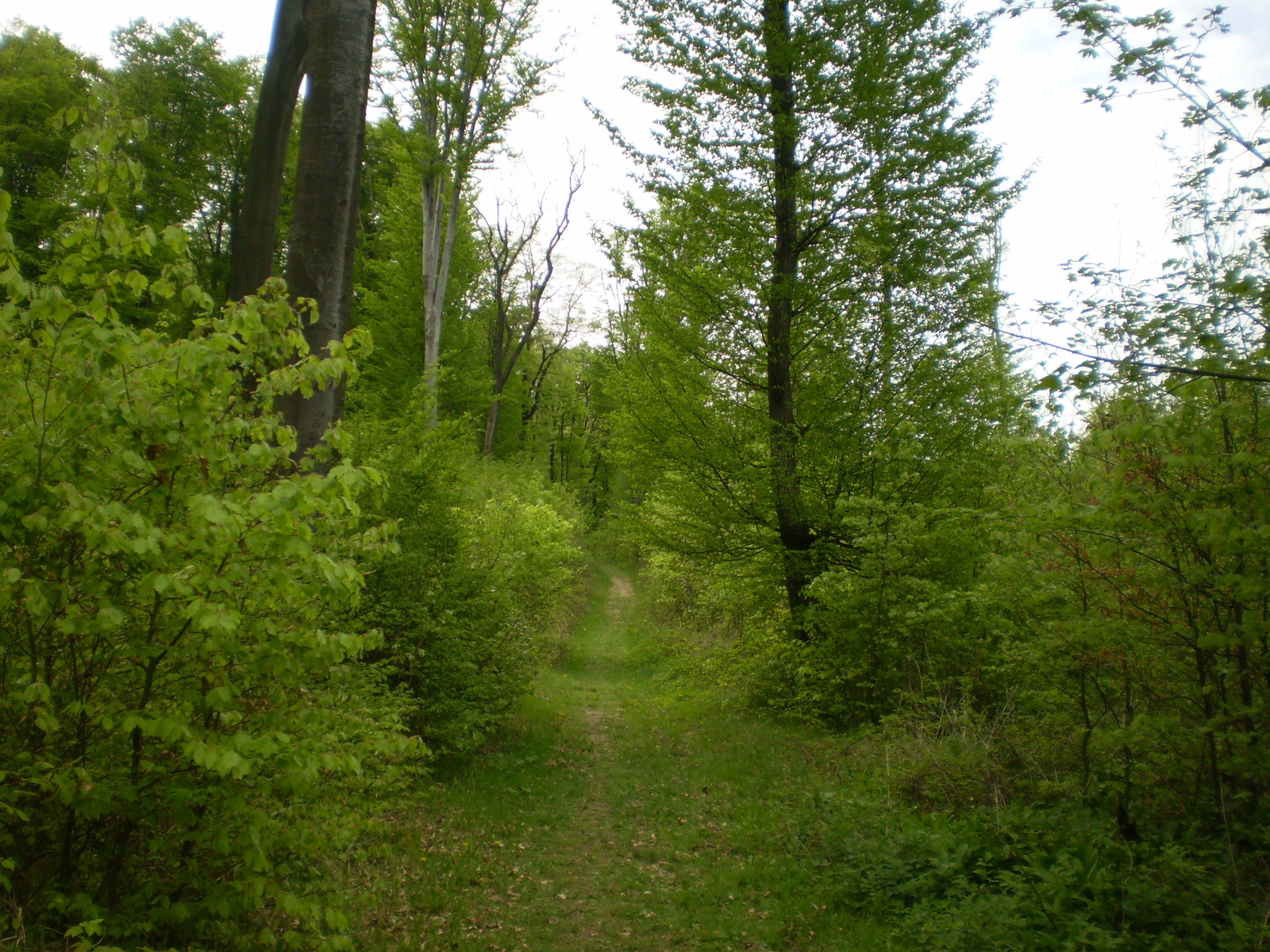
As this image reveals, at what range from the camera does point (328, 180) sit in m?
5.59

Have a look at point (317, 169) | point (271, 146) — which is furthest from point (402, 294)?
point (317, 169)

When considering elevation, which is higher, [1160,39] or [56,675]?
[1160,39]

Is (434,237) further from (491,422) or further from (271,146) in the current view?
(491,422)

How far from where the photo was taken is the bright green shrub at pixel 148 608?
102 inches

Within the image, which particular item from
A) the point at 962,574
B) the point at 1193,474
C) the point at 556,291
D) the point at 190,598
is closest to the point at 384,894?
the point at 190,598

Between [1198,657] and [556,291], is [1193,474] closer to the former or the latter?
[1198,657]

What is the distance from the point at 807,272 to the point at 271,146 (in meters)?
6.32

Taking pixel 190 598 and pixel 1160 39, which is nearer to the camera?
pixel 190 598

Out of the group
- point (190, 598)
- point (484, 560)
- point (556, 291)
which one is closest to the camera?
point (190, 598)

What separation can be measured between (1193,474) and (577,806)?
6.40 m

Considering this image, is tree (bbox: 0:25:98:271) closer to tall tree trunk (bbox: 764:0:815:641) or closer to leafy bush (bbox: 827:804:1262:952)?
tall tree trunk (bbox: 764:0:815:641)

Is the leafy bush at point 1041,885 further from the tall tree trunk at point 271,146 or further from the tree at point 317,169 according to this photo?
the tall tree trunk at point 271,146

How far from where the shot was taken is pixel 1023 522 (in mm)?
4578

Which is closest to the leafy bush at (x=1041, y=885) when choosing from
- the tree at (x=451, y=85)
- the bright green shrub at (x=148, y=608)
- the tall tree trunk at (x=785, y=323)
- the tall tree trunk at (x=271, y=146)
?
A: the bright green shrub at (x=148, y=608)
